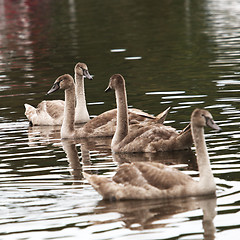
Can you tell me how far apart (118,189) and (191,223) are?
1772 mm

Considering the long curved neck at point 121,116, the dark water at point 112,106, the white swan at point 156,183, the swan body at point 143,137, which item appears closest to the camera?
the dark water at point 112,106

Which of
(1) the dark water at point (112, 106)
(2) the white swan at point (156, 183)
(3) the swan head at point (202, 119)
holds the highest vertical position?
(3) the swan head at point (202, 119)

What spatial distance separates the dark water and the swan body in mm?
248

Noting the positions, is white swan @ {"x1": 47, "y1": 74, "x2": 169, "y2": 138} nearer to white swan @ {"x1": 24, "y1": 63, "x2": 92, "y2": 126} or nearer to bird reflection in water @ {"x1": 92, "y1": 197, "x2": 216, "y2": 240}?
white swan @ {"x1": 24, "y1": 63, "x2": 92, "y2": 126}

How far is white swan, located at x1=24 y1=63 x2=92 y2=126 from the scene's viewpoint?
22.3 m

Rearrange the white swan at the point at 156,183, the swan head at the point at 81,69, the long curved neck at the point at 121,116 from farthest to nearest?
the swan head at the point at 81,69, the long curved neck at the point at 121,116, the white swan at the point at 156,183

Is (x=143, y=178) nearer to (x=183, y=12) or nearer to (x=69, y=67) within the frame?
(x=69, y=67)

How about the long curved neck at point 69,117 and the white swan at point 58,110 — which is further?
the white swan at point 58,110

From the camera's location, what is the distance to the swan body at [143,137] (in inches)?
665

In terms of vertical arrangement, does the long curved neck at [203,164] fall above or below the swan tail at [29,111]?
above

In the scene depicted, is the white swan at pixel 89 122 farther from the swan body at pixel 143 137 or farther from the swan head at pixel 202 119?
the swan head at pixel 202 119

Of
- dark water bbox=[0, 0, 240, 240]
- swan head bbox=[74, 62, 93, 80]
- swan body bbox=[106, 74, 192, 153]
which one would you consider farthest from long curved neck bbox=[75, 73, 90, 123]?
swan body bbox=[106, 74, 192, 153]

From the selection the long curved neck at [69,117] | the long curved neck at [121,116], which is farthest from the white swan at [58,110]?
the long curved neck at [121,116]

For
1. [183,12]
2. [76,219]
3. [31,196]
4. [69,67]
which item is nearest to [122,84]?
[31,196]
